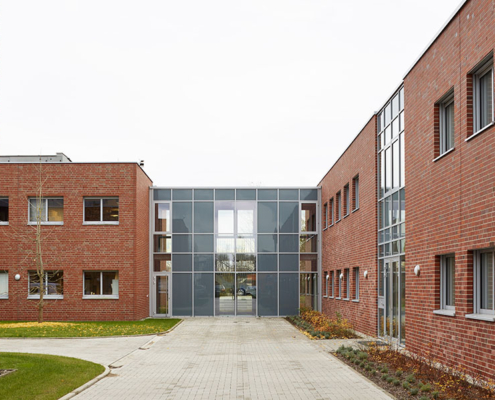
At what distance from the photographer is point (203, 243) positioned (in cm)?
2902

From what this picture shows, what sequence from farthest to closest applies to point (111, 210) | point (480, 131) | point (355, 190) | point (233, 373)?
point (111, 210) < point (355, 190) < point (233, 373) < point (480, 131)

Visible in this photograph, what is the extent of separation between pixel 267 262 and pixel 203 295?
344cm

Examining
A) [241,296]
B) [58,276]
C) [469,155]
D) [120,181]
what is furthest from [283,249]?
[469,155]

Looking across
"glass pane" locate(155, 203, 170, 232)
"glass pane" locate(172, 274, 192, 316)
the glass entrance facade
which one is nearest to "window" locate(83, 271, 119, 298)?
the glass entrance facade

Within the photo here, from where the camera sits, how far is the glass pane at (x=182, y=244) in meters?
28.9

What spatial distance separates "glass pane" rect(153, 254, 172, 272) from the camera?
28.8 m

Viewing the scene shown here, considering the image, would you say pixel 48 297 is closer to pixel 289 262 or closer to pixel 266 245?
pixel 266 245

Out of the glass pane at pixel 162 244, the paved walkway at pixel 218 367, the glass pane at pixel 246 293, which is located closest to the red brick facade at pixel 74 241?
the glass pane at pixel 162 244

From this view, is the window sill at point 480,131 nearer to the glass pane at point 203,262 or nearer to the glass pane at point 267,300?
the glass pane at point 267,300

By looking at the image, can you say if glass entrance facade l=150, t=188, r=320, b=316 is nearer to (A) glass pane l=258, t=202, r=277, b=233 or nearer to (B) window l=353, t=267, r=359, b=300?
(A) glass pane l=258, t=202, r=277, b=233

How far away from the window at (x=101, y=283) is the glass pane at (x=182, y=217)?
14.3ft

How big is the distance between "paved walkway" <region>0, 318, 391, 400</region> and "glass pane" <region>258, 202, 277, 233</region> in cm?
908

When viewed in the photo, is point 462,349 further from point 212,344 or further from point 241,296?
point 241,296

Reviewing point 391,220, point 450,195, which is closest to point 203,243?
point 391,220
